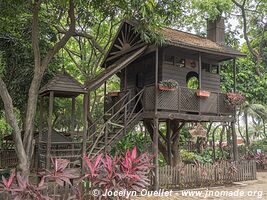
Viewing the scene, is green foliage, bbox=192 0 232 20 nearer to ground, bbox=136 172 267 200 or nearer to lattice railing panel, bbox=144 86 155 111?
lattice railing panel, bbox=144 86 155 111

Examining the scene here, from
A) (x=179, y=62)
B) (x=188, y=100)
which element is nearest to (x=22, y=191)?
(x=188, y=100)

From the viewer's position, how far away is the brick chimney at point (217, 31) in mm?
15695

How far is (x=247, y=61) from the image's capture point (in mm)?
23859

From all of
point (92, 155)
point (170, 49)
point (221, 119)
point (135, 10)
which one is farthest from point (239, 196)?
point (135, 10)

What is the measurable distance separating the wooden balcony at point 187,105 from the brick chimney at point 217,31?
4051 millimetres

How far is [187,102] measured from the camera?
12297mm

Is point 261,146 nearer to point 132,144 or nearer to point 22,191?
point 132,144

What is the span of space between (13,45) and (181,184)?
974 centimetres

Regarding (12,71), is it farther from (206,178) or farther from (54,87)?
(206,178)

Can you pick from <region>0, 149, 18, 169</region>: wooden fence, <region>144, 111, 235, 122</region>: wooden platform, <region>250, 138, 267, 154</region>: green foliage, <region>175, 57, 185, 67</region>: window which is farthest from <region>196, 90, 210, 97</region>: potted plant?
<region>0, 149, 18, 169</region>: wooden fence

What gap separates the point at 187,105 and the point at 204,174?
10.3 feet

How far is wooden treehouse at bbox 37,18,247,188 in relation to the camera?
11250mm

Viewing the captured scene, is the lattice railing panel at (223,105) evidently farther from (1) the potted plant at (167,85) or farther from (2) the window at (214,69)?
(1) the potted plant at (167,85)

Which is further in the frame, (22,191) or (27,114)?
(27,114)
